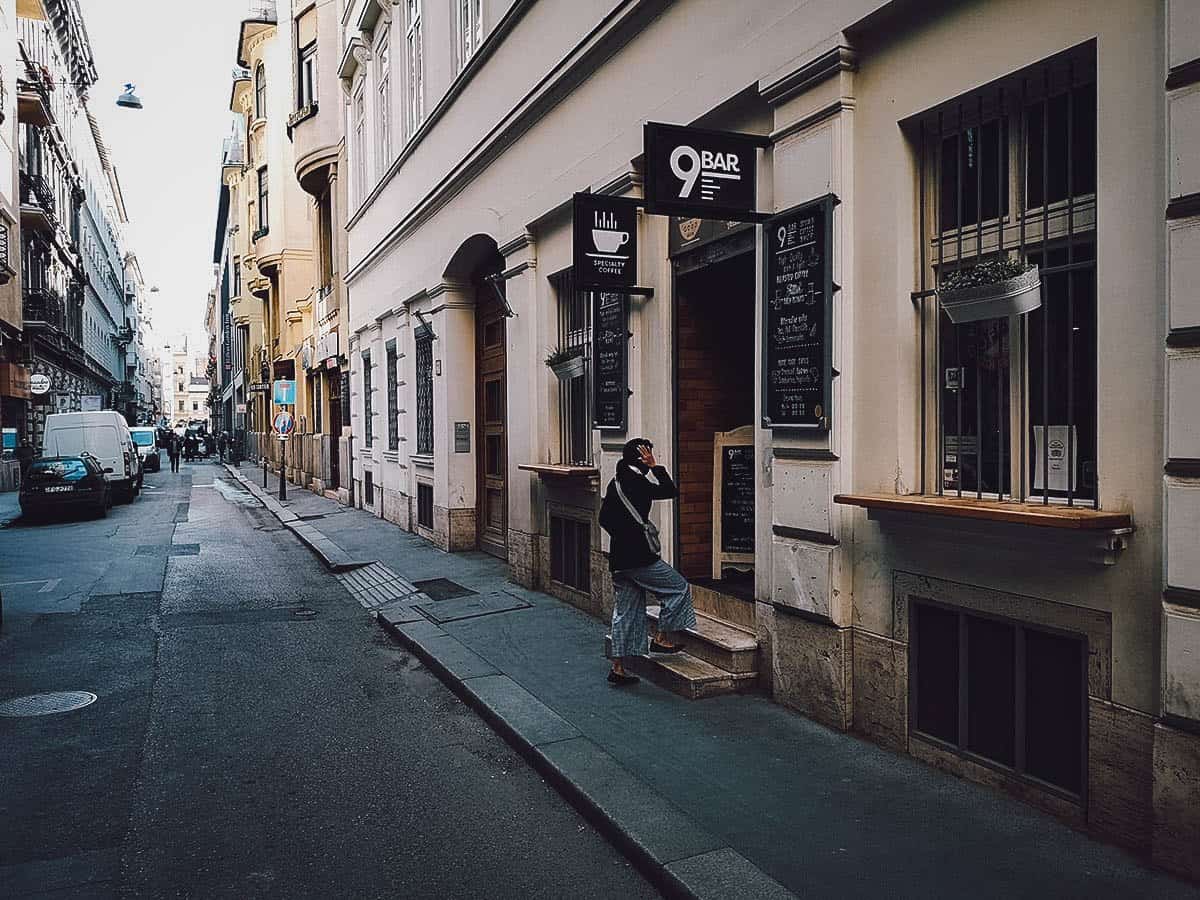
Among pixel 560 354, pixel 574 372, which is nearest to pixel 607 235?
pixel 574 372

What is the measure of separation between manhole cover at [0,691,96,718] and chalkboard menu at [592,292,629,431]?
4.72 metres

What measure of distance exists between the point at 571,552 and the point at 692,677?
384 centimetres

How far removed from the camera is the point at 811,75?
21.2 feet

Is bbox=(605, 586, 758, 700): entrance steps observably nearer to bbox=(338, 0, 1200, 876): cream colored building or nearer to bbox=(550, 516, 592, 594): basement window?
bbox=(338, 0, 1200, 876): cream colored building

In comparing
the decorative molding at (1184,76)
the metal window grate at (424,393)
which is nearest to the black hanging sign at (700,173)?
the decorative molding at (1184,76)

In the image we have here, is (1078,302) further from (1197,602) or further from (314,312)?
(314,312)

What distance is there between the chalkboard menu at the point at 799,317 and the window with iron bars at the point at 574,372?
12.4ft

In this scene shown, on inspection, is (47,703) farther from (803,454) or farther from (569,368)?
(803,454)

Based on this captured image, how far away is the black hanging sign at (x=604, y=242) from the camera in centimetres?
843

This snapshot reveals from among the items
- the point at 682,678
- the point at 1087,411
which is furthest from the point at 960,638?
the point at 682,678

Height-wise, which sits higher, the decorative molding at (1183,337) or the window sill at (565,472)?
the decorative molding at (1183,337)

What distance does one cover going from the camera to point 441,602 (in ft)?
37.5

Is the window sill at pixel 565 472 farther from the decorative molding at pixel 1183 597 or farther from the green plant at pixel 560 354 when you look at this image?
the decorative molding at pixel 1183 597

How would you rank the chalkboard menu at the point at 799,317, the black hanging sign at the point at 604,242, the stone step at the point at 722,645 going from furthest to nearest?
the black hanging sign at the point at 604,242
the stone step at the point at 722,645
the chalkboard menu at the point at 799,317
